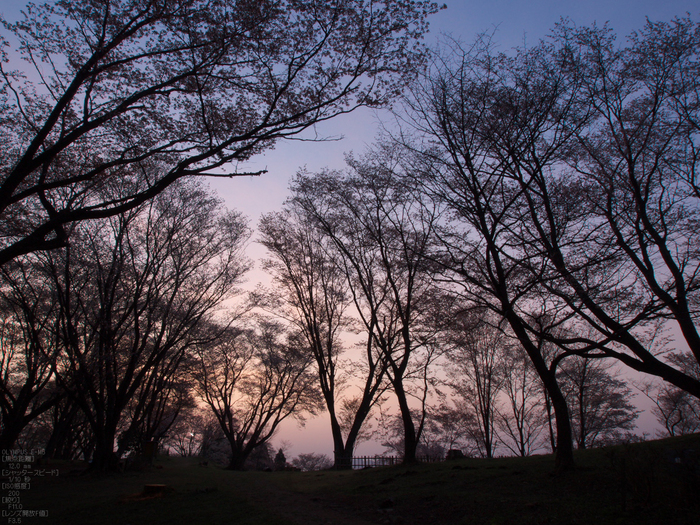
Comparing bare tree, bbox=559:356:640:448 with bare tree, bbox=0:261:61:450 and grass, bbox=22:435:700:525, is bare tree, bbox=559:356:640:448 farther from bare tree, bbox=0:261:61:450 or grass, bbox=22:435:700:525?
bare tree, bbox=0:261:61:450

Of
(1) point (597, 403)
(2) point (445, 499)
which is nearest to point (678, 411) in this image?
(1) point (597, 403)

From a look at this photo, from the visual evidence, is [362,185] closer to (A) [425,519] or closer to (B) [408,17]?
(B) [408,17]

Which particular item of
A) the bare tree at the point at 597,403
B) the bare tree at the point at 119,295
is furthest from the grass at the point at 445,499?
the bare tree at the point at 597,403

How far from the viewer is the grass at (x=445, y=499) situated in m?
5.49

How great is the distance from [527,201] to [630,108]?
13.8 feet

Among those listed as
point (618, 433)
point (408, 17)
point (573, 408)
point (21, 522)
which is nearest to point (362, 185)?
point (408, 17)

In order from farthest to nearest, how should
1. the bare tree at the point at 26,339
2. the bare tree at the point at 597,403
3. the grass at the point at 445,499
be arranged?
the bare tree at the point at 597,403, the bare tree at the point at 26,339, the grass at the point at 445,499

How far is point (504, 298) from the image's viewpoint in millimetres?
8641

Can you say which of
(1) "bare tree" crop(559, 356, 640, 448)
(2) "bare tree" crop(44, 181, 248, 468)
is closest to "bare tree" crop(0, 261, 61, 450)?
(2) "bare tree" crop(44, 181, 248, 468)

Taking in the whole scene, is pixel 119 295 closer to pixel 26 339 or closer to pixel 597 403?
pixel 26 339

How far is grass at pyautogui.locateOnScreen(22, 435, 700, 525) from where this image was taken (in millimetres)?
5488

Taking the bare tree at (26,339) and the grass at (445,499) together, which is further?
the bare tree at (26,339)

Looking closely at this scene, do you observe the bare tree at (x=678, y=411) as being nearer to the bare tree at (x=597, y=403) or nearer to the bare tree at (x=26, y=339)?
the bare tree at (x=597, y=403)

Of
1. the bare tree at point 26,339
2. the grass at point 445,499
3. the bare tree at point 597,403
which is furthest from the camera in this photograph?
the bare tree at point 597,403
